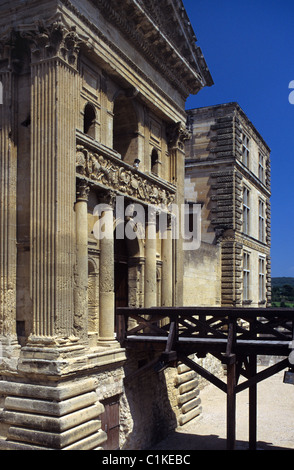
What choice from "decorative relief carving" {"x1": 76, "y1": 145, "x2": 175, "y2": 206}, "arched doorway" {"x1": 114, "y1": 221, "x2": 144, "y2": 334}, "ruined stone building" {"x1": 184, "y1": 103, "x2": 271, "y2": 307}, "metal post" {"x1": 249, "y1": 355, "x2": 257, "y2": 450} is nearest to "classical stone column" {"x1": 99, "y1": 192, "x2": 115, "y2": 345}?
"decorative relief carving" {"x1": 76, "y1": 145, "x2": 175, "y2": 206}

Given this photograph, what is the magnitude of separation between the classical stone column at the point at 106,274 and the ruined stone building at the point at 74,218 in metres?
0.03

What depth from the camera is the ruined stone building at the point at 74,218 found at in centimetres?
1080

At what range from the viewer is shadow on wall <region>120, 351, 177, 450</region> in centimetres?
1353

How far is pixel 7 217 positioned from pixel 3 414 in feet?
13.8

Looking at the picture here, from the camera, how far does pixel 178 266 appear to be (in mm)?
17406

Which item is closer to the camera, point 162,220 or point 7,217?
point 7,217

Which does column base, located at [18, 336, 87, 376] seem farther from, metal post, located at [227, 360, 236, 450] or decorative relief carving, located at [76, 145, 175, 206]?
decorative relief carving, located at [76, 145, 175, 206]

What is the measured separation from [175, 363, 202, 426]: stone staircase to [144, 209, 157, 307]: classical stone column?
9.22 ft

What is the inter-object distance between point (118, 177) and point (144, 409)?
6543 millimetres

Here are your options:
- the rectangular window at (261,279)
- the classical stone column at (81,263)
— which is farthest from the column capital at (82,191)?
the rectangular window at (261,279)

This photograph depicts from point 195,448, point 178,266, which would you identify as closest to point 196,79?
point 178,266

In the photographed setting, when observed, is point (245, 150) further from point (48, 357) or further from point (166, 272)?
point (48, 357)
